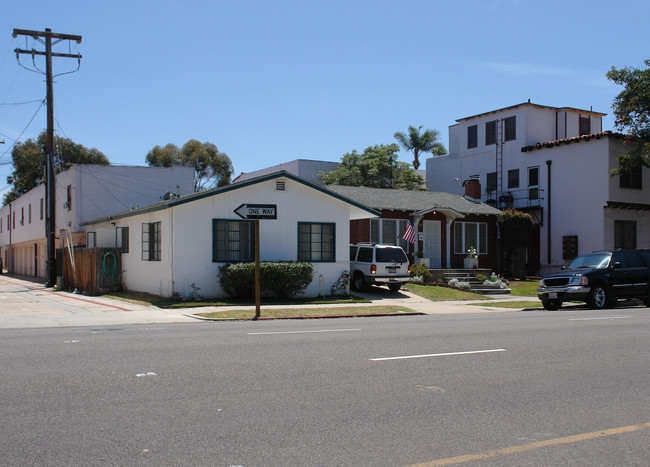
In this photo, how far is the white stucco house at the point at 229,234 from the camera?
68.8 feet

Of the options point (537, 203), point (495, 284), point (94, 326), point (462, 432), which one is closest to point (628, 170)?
point (537, 203)

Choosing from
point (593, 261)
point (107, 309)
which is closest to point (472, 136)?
point (593, 261)

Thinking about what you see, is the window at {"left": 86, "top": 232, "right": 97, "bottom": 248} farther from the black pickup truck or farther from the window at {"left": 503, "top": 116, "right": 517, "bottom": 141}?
the window at {"left": 503, "top": 116, "right": 517, "bottom": 141}

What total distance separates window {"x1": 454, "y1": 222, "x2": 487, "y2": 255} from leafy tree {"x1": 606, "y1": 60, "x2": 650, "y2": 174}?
24.3ft

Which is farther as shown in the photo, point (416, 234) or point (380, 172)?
point (380, 172)

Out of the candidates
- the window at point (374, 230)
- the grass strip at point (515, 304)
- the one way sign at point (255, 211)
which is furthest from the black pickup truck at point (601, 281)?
the window at point (374, 230)

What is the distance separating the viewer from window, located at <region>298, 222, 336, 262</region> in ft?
75.8

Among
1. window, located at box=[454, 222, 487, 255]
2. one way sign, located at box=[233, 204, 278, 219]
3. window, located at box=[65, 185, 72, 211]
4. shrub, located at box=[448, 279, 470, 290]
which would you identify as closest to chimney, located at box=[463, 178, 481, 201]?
window, located at box=[454, 222, 487, 255]

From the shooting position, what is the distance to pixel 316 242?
23344 millimetres

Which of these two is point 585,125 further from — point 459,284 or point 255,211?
point 255,211

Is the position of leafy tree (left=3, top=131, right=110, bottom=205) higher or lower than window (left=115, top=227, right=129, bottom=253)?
higher

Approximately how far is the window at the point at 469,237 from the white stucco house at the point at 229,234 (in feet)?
32.0

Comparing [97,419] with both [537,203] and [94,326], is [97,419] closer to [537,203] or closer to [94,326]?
[94,326]

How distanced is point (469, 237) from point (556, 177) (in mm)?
7235
